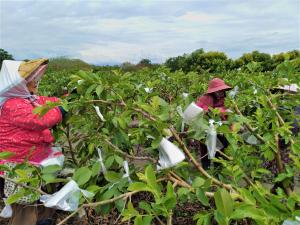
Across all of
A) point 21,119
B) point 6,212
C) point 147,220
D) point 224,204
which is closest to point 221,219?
point 224,204

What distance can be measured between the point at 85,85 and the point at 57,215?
173 centimetres

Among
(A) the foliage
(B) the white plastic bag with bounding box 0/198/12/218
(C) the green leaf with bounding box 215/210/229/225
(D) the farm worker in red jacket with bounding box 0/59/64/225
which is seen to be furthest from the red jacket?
(C) the green leaf with bounding box 215/210/229/225

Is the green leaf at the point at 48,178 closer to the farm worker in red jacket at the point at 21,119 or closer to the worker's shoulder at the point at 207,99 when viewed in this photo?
the farm worker in red jacket at the point at 21,119

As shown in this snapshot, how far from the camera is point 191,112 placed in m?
1.78

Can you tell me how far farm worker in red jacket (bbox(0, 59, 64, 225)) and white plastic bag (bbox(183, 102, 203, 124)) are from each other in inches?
42.3

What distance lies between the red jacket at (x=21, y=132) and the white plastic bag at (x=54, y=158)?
0.14 ft

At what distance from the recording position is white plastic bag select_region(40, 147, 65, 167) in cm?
256

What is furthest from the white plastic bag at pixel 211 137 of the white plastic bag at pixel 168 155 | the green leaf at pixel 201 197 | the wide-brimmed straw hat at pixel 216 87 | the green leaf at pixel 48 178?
the wide-brimmed straw hat at pixel 216 87

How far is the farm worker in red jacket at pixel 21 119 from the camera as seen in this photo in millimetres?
2639

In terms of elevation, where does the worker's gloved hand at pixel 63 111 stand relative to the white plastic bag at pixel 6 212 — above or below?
above

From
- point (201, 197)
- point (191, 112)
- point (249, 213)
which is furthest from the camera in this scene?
point (191, 112)

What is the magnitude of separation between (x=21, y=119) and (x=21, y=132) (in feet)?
0.35

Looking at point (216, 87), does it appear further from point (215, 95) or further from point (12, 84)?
point (12, 84)

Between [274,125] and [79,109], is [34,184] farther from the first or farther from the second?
[274,125]
